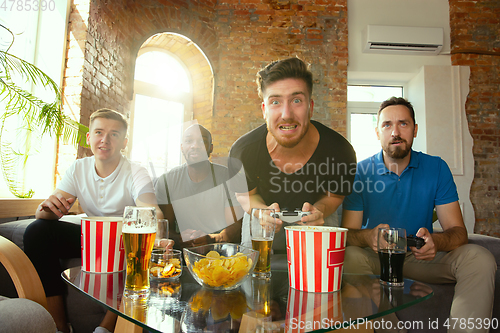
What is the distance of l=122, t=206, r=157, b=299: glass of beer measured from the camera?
0.63 meters

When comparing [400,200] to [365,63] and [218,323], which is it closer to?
[218,323]

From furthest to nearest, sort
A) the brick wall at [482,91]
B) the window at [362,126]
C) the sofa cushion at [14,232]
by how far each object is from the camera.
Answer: the window at [362,126]
the brick wall at [482,91]
the sofa cushion at [14,232]

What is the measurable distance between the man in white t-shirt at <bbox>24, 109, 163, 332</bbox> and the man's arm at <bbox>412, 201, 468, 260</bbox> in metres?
1.01

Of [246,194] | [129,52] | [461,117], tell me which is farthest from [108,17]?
[461,117]

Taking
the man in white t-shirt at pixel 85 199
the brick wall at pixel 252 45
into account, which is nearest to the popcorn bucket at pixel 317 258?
the man in white t-shirt at pixel 85 199

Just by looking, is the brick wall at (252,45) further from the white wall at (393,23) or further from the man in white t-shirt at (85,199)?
the man in white t-shirt at (85,199)

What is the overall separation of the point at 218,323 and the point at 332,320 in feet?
0.59

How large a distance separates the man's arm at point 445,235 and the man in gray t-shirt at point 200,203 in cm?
93

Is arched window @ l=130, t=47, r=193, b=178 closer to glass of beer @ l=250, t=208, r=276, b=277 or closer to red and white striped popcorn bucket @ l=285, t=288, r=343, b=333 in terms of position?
glass of beer @ l=250, t=208, r=276, b=277

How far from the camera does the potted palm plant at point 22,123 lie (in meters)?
1.76

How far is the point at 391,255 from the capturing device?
0.76m

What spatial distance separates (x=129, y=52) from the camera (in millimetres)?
3031

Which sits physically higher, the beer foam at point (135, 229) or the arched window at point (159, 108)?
the arched window at point (159, 108)

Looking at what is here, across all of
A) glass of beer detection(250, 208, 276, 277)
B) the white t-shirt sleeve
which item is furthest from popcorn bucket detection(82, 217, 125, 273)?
the white t-shirt sleeve
